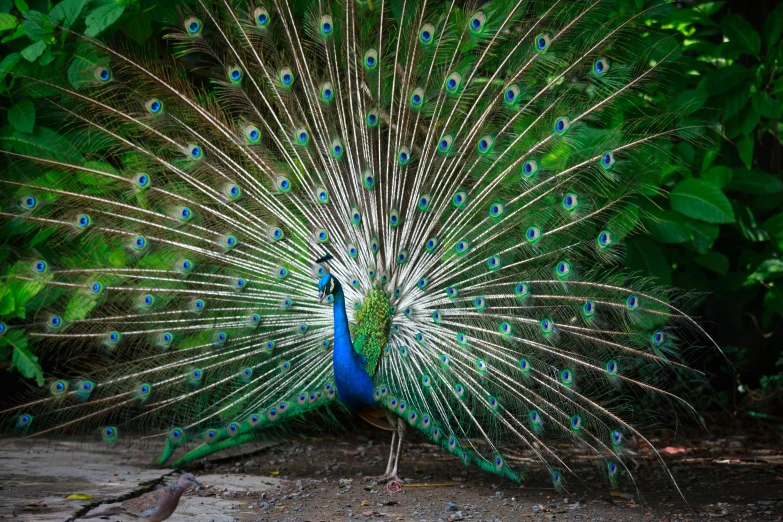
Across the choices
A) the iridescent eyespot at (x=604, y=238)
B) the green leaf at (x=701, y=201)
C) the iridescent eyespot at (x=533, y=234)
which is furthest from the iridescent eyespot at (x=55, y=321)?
the green leaf at (x=701, y=201)

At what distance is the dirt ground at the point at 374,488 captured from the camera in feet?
14.7

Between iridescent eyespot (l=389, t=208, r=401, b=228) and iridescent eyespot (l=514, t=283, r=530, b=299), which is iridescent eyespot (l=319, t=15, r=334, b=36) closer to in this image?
iridescent eyespot (l=389, t=208, r=401, b=228)

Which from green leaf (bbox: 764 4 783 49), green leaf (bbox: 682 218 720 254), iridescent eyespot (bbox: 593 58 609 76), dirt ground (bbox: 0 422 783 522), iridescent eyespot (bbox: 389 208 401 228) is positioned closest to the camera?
dirt ground (bbox: 0 422 783 522)

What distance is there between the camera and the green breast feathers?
5230mm

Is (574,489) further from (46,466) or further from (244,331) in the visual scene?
(46,466)

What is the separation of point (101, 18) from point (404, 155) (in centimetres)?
186

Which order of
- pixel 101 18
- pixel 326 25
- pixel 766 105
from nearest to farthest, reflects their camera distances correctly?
pixel 101 18
pixel 326 25
pixel 766 105

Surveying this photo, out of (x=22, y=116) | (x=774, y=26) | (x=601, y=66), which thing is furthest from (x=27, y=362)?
(x=774, y=26)

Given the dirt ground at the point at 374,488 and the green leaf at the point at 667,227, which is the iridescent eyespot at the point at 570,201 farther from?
the dirt ground at the point at 374,488

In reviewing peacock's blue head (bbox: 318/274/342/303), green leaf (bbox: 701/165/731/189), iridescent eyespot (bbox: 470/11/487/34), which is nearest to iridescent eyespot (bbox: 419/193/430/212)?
peacock's blue head (bbox: 318/274/342/303)

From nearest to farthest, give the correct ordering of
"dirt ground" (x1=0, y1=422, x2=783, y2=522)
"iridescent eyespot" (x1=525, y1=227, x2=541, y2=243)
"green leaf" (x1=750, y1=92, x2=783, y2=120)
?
1. "dirt ground" (x1=0, y1=422, x2=783, y2=522)
2. "iridescent eyespot" (x1=525, y1=227, x2=541, y2=243)
3. "green leaf" (x1=750, y1=92, x2=783, y2=120)

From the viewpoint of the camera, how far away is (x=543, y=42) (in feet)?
16.0

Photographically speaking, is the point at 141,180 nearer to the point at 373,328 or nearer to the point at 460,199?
the point at 373,328

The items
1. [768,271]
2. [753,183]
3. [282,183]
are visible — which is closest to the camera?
[282,183]
